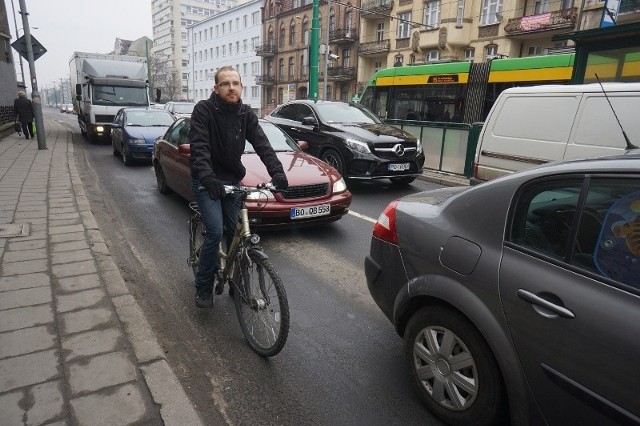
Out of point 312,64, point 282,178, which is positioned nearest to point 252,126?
point 282,178

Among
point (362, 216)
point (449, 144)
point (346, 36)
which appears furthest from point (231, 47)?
point (362, 216)

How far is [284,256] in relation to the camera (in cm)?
509

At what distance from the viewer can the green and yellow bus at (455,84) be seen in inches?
520

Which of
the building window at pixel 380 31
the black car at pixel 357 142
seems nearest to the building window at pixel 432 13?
the building window at pixel 380 31

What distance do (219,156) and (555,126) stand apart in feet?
15.5

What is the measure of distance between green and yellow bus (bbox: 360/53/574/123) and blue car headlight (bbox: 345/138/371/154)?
8.06 meters

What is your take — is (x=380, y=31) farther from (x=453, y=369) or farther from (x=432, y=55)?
(x=453, y=369)

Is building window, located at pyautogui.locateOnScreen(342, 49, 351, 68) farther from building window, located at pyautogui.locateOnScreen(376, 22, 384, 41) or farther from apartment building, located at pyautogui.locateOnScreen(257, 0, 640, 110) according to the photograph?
building window, located at pyautogui.locateOnScreen(376, 22, 384, 41)

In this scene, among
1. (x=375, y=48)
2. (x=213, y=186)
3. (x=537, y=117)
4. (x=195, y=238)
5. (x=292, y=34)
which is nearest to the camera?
(x=213, y=186)

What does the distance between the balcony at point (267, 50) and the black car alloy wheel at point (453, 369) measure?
190 ft

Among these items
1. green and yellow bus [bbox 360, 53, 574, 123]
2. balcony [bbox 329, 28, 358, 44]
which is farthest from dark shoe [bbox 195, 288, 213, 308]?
balcony [bbox 329, 28, 358, 44]

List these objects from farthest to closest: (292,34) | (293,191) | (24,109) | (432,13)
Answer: (292,34), (432,13), (24,109), (293,191)

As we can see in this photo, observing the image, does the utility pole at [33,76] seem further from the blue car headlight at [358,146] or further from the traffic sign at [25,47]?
the blue car headlight at [358,146]

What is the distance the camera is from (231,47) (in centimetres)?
6788
